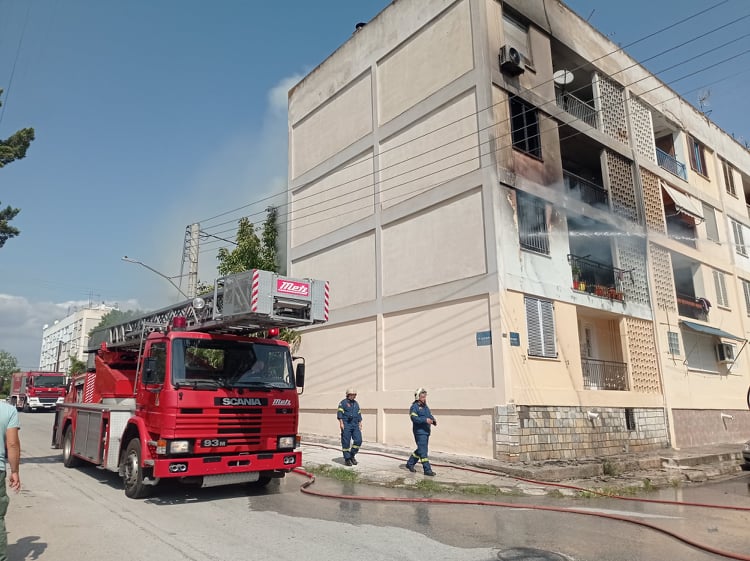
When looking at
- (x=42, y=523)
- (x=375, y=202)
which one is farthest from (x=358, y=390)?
(x=42, y=523)

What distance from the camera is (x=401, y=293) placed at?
15.1 metres

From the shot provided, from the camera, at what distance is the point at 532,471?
10.6 metres

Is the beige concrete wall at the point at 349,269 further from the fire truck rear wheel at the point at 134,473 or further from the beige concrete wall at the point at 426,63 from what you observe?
the fire truck rear wheel at the point at 134,473

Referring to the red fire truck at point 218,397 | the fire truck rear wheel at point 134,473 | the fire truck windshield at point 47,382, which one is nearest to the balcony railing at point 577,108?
the red fire truck at point 218,397

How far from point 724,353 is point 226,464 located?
19.9 m

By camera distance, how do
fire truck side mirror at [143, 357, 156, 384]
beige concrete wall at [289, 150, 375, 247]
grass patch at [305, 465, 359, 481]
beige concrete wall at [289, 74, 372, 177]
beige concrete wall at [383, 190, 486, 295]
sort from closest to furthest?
1. fire truck side mirror at [143, 357, 156, 384]
2. grass patch at [305, 465, 359, 481]
3. beige concrete wall at [383, 190, 486, 295]
4. beige concrete wall at [289, 150, 375, 247]
5. beige concrete wall at [289, 74, 372, 177]

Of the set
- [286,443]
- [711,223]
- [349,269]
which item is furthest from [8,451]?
[711,223]

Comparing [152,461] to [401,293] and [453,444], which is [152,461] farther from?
[401,293]

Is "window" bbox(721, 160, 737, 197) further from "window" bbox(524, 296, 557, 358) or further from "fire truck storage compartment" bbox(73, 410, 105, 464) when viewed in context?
"fire truck storage compartment" bbox(73, 410, 105, 464)

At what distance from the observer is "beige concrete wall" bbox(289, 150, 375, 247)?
17.2 meters

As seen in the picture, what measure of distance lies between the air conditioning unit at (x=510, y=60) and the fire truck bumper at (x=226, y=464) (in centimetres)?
1076

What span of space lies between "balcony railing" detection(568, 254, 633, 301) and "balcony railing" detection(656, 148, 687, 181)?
637 centimetres

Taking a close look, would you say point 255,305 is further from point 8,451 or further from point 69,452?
point 69,452

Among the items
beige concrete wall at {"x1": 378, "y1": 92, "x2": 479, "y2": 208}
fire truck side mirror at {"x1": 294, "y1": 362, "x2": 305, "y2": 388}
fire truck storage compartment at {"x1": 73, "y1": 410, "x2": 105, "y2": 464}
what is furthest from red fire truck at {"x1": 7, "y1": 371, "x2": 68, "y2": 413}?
fire truck side mirror at {"x1": 294, "y1": 362, "x2": 305, "y2": 388}
